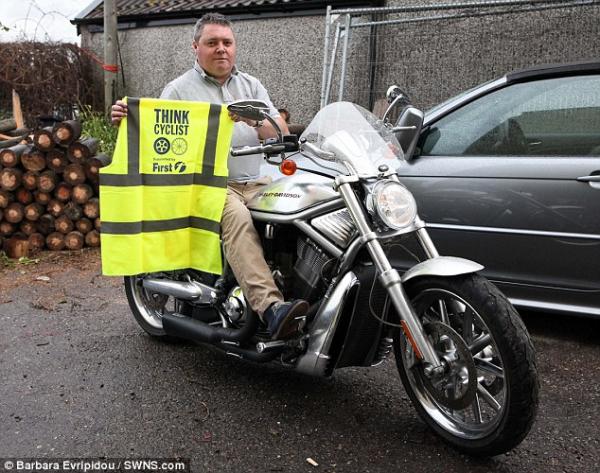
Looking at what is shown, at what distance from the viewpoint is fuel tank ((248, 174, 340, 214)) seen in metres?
2.92

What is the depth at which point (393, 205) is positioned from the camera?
2627mm

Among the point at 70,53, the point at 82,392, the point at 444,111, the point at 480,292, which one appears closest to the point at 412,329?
the point at 480,292

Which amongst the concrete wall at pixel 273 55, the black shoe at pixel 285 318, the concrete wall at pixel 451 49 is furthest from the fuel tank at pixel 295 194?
the concrete wall at pixel 273 55

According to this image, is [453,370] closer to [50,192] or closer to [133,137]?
[133,137]

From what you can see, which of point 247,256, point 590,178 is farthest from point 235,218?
point 590,178

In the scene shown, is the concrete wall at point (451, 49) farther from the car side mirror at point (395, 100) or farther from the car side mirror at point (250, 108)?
the car side mirror at point (250, 108)

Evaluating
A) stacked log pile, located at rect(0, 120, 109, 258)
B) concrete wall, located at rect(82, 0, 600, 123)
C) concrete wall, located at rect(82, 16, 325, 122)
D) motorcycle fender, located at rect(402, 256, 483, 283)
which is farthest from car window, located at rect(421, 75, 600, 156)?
concrete wall, located at rect(82, 16, 325, 122)

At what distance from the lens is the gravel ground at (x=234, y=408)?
2.64m

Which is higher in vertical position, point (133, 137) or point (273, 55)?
point (273, 55)

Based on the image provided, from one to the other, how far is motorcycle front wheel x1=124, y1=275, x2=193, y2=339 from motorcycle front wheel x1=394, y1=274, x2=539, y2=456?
1673 mm

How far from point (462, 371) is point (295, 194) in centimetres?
110

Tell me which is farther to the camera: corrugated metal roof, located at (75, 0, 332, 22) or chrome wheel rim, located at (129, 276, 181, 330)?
corrugated metal roof, located at (75, 0, 332, 22)

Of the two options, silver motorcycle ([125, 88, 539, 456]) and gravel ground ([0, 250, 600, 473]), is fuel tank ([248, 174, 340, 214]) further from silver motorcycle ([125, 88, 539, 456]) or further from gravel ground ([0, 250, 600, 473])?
gravel ground ([0, 250, 600, 473])

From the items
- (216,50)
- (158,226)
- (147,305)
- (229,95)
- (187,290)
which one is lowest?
(147,305)
